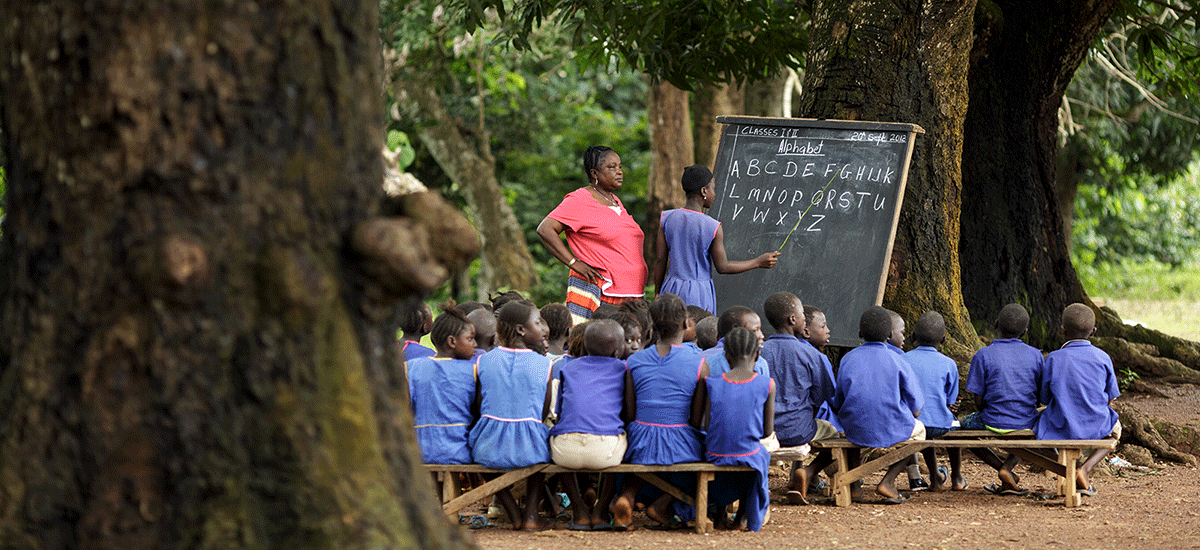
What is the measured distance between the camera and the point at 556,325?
20.2ft

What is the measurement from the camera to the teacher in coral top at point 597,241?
649cm

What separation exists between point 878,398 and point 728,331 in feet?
2.87

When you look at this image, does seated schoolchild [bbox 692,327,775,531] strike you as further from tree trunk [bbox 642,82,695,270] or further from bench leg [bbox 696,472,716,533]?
tree trunk [bbox 642,82,695,270]

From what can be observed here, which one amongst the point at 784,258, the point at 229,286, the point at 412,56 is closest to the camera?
the point at 229,286

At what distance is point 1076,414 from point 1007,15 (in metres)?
4.36

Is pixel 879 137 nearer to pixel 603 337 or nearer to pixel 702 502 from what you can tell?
pixel 603 337

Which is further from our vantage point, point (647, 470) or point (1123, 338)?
point (1123, 338)

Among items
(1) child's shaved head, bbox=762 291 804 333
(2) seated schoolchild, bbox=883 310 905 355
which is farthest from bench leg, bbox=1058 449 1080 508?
(1) child's shaved head, bbox=762 291 804 333

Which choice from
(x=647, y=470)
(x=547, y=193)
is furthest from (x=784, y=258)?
(x=547, y=193)

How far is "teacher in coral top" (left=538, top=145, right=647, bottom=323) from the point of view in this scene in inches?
255

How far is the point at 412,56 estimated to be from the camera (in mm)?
16594

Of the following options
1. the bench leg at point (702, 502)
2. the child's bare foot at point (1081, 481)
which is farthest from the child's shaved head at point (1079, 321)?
the bench leg at point (702, 502)

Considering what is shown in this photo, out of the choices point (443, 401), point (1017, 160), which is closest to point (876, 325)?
point (443, 401)

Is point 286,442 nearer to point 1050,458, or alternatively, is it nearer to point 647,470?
point 647,470
